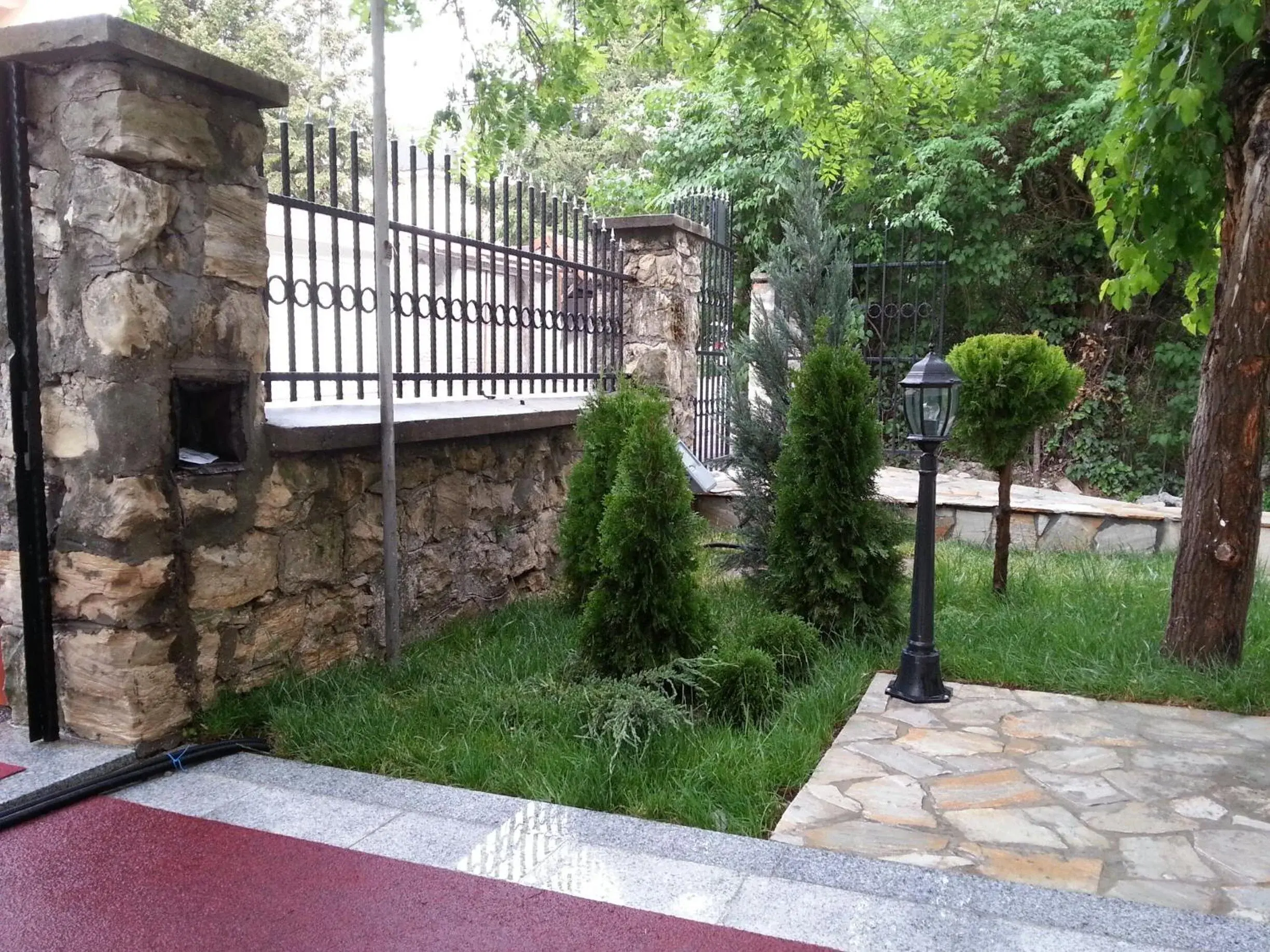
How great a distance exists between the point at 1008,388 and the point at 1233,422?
4.26 feet

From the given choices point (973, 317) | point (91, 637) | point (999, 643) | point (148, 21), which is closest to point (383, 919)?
point (91, 637)

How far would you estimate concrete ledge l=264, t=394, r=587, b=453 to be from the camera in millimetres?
3549

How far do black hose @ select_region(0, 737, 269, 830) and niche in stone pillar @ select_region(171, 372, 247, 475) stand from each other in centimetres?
94

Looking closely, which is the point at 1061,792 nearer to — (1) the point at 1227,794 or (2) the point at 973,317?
(1) the point at 1227,794

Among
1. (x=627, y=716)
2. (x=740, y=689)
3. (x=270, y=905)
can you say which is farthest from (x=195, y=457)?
(x=740, y=689)

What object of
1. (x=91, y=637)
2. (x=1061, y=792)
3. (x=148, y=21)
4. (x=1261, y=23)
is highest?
(x=148, y=21)

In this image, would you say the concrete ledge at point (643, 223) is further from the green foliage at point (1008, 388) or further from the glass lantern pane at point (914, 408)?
the glass lantern pane at point (914, 408)

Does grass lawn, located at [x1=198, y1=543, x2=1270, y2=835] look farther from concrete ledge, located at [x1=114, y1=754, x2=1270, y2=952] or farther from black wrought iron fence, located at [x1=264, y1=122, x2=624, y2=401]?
black wrought iron fence, located at [x1=264, y1=122, x2=624, y2=401]

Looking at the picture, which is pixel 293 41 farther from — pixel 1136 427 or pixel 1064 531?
pixel 1064 531

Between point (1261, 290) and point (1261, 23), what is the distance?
105cm

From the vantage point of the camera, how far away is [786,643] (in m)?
4.05

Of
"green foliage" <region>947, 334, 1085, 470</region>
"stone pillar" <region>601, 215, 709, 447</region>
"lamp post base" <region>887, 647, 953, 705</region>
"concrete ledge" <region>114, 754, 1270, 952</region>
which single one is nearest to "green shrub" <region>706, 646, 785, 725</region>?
"lamp post base" <region>887, 647, 953, 705</region>

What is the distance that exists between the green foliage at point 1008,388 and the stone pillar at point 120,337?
3.80 meters

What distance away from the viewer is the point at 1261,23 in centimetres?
373
